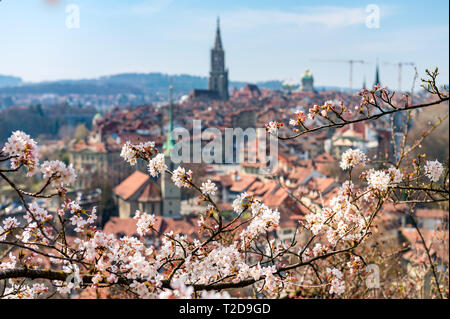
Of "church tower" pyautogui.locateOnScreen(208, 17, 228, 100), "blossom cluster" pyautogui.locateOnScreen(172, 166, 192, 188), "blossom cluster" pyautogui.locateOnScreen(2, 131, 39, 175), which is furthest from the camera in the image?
"church tower" pyautogui.locateOnScreen(208, 17, 228, 100)

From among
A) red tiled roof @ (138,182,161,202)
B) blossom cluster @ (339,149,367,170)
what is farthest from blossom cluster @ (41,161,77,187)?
red tiled roof @ (138,182,161,202)

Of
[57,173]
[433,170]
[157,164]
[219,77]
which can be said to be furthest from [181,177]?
Result: [219,77]

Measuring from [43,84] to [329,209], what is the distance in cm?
7689

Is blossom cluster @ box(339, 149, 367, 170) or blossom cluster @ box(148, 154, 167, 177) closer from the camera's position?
blossom cluster @ box(148, 154, 167, 177)

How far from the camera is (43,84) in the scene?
73.3 metres

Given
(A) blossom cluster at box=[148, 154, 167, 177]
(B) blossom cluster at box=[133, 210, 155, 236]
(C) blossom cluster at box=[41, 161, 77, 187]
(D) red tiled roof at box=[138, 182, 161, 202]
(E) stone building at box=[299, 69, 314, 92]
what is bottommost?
(D) red tiled roof at box=[138, 182, 161, 202]

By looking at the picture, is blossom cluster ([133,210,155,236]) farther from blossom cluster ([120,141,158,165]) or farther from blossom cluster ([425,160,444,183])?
blossom cluster ([425,160,444,183])

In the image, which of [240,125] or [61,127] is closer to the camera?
[240,125]

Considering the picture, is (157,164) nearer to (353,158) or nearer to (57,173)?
(57,173)

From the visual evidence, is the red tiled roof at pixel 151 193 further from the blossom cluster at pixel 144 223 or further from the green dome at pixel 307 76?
the green dome at pixel 307 76

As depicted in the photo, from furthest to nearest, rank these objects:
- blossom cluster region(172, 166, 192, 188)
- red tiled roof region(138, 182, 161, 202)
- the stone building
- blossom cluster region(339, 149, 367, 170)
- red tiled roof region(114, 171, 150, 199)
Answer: the stone building
red tiled roof region(114, 171, 150, 199)
red tiled roof region(138, 182, 161, 202)
blossom cluster region(339, 149, 367, 170)
blossom cluster region(172, 166, 192, 188)
